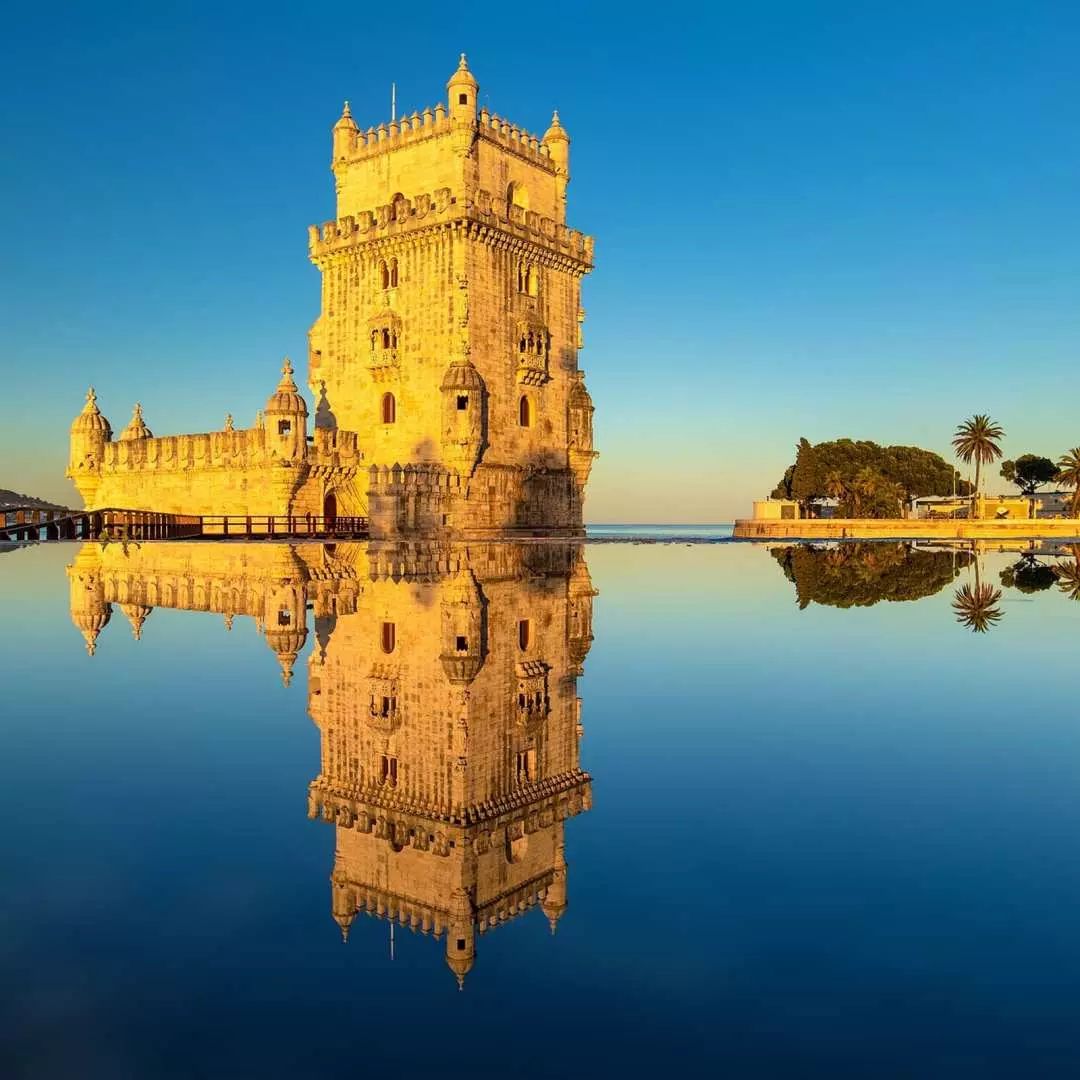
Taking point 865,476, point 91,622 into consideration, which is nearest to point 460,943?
point 91,622

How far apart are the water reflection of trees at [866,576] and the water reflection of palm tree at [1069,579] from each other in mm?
2322

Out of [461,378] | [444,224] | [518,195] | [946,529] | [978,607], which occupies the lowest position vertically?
[978,607]

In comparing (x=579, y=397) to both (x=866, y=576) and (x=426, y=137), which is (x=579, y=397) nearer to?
(x=426, y=137)

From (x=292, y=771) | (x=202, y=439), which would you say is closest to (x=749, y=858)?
(x=292, y=771)

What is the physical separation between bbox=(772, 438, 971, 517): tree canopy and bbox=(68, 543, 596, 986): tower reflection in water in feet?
246

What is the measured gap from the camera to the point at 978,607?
635 inches

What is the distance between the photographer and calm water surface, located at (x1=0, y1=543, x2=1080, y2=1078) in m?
2.89

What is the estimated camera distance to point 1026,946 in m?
3.37

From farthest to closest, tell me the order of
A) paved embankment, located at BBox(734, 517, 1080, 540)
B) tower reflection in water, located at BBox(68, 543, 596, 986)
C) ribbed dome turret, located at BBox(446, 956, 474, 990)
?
paved embankment, located at BBox(734, 517, 1080, 540), tower reflection in water, located at BBox(68, 543, 596, 986), ribbed dome turret, located at BBox(446, 956, 474, 990)

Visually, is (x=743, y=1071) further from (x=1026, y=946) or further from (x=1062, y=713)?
(x=1062, y=713)

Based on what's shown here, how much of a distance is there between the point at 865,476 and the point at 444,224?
5882 cm

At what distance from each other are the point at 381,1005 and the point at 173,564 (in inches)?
913

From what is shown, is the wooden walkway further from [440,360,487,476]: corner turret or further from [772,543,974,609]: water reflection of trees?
[772,543,974,609]: water reflection of trees

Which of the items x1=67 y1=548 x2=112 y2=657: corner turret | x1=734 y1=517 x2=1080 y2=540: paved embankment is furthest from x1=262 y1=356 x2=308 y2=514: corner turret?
x1=734 y1=517 x2=1080 y2=540: paved embankment
